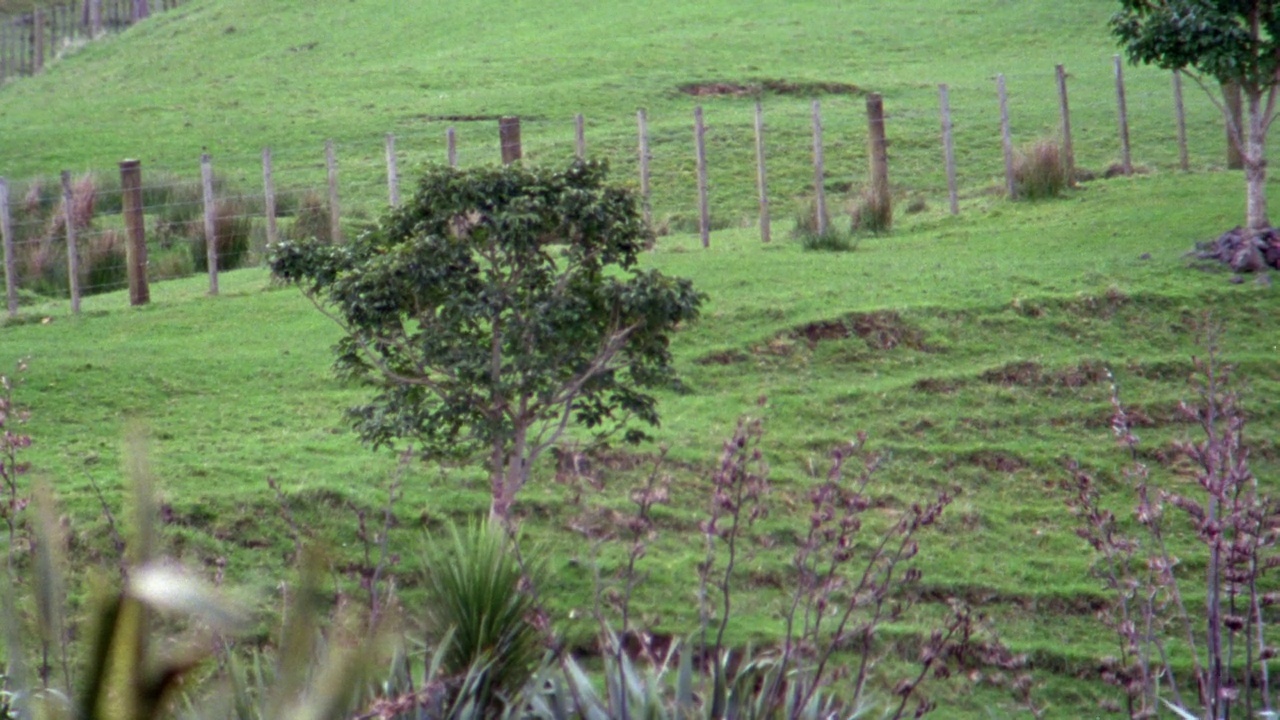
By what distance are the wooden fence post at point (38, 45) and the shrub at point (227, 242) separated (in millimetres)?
28251

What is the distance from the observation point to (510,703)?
18.1 feet

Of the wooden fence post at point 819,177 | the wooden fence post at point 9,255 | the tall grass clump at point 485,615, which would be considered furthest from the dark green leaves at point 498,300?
the wooden fence post at point 819,177

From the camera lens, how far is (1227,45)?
15.1 meters

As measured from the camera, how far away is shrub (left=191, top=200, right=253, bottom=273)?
64.2ft

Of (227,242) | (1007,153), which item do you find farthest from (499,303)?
(1007,153)

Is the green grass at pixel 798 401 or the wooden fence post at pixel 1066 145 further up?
the wooden fence post at pixel 1066 145

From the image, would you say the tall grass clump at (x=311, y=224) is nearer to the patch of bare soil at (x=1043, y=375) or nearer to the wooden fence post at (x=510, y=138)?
the wooden fence post at (x=510, y=138)

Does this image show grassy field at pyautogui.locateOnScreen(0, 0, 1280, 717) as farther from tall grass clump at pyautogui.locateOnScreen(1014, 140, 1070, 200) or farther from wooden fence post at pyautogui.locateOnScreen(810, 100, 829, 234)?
wooden fence post at pyautogui.locateOnScreen(810, 100, 829, 234)

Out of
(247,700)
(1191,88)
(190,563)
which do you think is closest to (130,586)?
(247,700)

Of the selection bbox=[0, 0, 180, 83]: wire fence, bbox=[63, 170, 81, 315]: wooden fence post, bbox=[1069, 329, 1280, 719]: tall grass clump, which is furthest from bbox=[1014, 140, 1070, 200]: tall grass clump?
bbox=[0, 0, 180, 83]: wire fence

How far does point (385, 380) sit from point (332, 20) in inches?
1507

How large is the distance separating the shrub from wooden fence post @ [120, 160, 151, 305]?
8.51 feet

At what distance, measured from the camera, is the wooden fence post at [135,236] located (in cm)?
1612

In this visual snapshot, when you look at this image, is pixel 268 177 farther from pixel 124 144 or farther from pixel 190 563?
pixel 124 144
